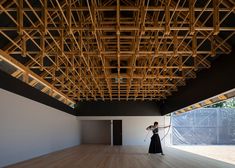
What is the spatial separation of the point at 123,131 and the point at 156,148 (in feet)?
22.7

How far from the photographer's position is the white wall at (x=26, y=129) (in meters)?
9.13

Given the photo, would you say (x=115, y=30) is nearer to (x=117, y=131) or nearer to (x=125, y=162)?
(x=125, y=162)

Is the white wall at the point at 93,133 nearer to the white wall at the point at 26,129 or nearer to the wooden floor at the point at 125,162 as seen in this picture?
the white wall at the point at 26,129

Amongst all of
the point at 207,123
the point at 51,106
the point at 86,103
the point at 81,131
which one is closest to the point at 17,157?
the point at 51,106

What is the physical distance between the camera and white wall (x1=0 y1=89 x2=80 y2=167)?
30.0 ft

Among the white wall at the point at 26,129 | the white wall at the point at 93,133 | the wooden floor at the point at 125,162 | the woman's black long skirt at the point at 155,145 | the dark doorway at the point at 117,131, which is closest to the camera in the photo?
the white wall at the point at 26,129

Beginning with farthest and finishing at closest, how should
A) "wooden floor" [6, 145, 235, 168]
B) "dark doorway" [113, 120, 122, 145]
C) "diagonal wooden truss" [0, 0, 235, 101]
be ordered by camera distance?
"dark doorway" [113, 120, 122, 145] → "wooden floor" [6, 145, 235, 168] → "diagonal wooden truss" [0, 0, 235, 101]

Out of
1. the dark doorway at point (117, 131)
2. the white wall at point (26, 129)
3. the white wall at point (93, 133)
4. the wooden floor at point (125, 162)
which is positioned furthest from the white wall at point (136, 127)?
the wooden floor at point (125, 162)

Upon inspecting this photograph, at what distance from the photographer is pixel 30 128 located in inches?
446

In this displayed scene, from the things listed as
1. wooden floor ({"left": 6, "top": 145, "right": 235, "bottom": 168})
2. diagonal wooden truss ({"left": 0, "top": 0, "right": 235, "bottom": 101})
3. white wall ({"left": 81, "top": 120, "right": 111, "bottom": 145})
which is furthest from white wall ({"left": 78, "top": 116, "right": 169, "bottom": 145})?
wooden floor ({"left": 6, "top": 145, "right": 235, "bottom": 168})

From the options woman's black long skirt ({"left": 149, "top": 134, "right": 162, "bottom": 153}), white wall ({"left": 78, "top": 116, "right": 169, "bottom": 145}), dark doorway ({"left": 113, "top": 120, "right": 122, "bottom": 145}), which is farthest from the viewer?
dark doorway ({"left": 113, "top": 120, "right": 122, "bottom": 145})

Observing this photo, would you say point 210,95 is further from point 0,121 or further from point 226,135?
point 226,135

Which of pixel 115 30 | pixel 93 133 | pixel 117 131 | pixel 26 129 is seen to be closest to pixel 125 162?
pixel 26 129

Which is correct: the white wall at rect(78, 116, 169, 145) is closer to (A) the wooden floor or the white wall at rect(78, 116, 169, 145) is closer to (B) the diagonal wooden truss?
(B) the diagonal wooden truss
